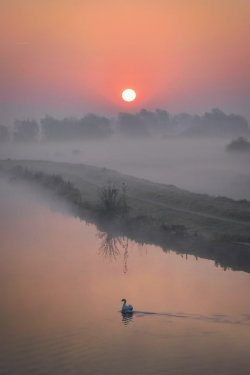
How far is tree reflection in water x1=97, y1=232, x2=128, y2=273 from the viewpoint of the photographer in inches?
1406

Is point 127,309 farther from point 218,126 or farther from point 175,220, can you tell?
point 218,126

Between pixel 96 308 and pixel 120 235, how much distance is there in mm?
17670

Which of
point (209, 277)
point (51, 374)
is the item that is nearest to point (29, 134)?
point (209, 277)

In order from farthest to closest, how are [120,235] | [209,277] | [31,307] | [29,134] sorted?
[29,134]
[120,235]
[209,277]
[31,307]

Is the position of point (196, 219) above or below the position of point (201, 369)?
above

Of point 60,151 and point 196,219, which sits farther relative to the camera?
point 60,151

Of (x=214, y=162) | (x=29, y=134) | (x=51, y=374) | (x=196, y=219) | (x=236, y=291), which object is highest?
(x=29, y=134)

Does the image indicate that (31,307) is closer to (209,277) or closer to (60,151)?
(209,277)

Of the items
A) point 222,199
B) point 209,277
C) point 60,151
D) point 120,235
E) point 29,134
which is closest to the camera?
point 209,277

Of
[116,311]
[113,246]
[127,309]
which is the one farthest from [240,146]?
[127,309]

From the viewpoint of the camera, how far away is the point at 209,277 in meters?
30.8

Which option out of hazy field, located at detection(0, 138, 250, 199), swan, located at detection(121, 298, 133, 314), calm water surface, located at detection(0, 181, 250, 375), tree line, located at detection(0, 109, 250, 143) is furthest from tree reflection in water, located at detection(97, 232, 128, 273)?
tree line, located at detection(0, 109, 250, 143)

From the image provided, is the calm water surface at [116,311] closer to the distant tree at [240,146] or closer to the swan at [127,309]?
the swan at [127,309]

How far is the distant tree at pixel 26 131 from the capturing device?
554ft
